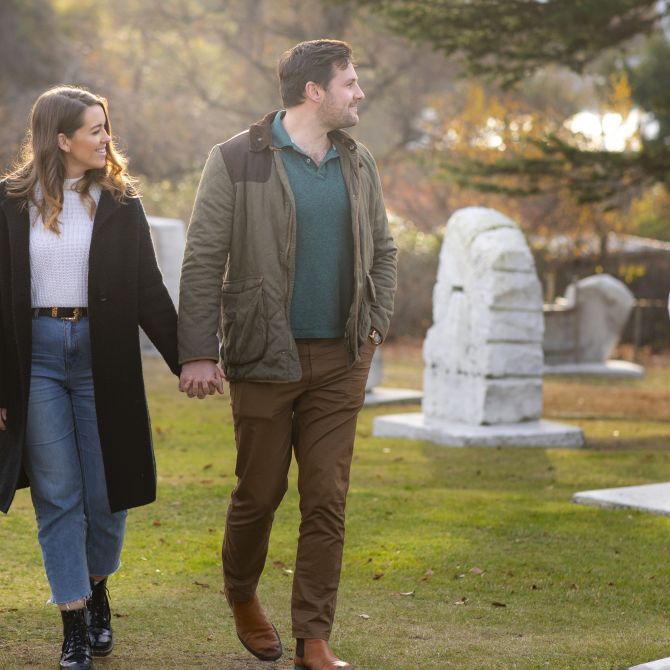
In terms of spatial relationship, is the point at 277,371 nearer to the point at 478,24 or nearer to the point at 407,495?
the point at 407,495

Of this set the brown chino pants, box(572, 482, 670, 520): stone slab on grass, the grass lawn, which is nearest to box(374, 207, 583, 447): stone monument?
the grass lawn

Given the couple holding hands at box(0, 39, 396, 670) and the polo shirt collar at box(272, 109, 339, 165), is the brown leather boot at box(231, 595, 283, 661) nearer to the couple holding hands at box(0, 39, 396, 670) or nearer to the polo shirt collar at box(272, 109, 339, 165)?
the couple holding hands at box(0, 39, 396, 670)

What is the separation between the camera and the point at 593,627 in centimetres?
530

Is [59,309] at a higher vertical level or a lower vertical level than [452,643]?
higher

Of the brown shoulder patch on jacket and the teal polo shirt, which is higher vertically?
the brown shoulder patch on jacket

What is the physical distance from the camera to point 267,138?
4.47 meters

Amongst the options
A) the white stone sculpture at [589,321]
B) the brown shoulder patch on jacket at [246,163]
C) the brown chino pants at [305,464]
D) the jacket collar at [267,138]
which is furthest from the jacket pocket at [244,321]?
the white stone sculpture at [589,321]

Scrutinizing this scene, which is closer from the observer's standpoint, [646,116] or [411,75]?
[646,116]

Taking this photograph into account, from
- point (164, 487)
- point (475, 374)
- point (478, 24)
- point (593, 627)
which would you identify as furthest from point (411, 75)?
point (593, 627)

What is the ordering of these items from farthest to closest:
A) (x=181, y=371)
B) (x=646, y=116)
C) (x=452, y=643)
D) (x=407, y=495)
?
(x=646, y=116) → (x=407, y=495) → (x=452, y=643) → (x=181, y=371)

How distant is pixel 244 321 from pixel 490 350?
21.2 ft

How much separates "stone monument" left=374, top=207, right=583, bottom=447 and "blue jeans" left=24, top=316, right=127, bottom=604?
20.9 ft

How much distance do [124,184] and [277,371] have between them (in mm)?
897

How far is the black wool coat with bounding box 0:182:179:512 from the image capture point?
432 centimetres
